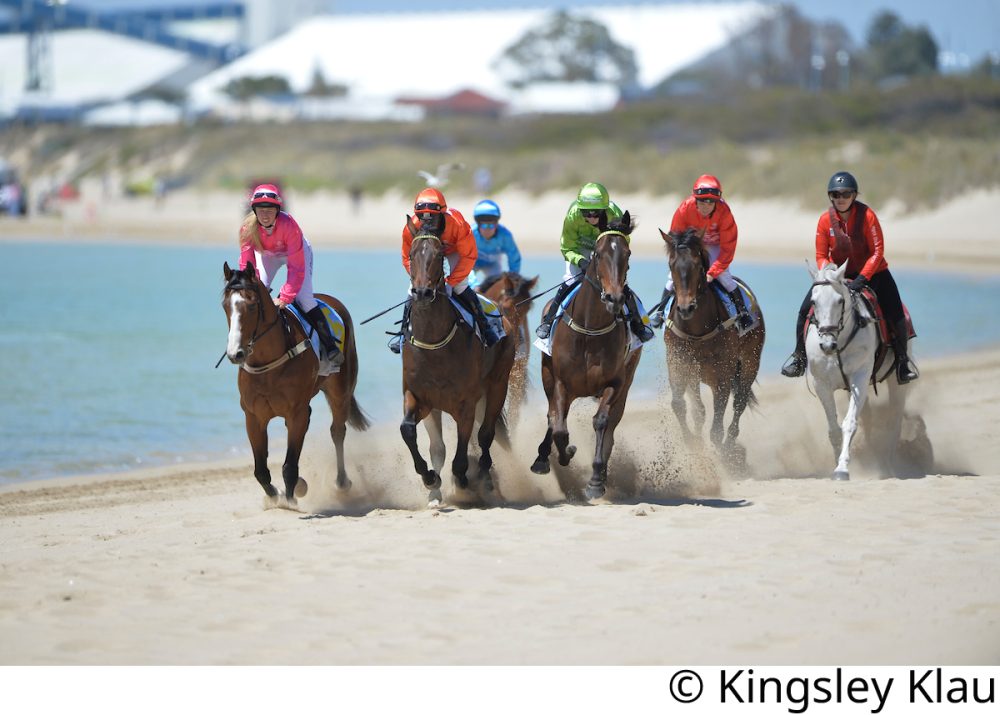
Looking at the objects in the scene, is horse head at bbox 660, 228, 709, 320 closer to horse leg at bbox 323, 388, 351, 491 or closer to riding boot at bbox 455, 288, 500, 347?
riding boot at bbox 455, 288, 500, 347

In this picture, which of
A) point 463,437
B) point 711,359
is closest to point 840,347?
point 711,359

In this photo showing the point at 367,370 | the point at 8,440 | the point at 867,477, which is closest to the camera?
the point at 867,477

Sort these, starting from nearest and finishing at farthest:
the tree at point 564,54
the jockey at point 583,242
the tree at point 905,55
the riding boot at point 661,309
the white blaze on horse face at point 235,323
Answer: the white blaze on horse face at point 235,323 → the jockey at point 583,242 → the riding boot at point 661,309 → the tree at point 905,55 → the tree at point 564,54

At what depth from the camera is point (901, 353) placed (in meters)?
12.9

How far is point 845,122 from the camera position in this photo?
216 ft

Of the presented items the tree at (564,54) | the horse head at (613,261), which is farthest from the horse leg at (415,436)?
the tree at (564,54)

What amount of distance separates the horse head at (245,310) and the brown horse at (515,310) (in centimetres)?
323

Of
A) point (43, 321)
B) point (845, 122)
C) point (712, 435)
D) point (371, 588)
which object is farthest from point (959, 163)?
point (371, 588)

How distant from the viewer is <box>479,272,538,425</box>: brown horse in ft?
44.9

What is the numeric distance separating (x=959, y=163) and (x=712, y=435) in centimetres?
3532

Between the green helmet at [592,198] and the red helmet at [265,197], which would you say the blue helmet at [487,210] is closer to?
the green helmet at [592,198]

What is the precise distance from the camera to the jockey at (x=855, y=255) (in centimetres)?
1243

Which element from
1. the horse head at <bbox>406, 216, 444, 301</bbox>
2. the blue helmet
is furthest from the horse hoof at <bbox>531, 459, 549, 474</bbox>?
the blue helmet

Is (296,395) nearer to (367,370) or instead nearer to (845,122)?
(367,370)
